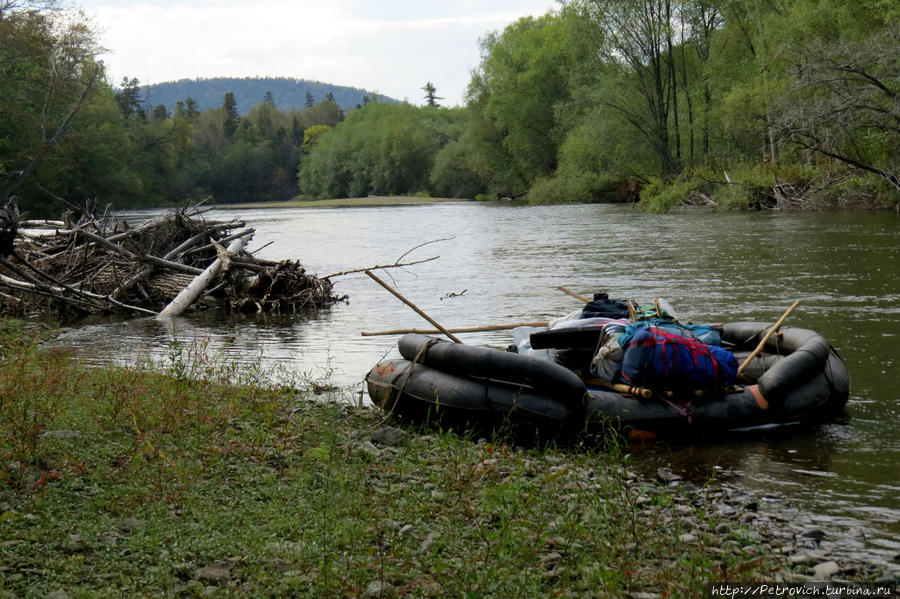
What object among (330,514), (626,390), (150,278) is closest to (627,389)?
(626,390)

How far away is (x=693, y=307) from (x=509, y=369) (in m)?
6.75

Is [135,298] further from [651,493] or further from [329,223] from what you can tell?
[329,223]

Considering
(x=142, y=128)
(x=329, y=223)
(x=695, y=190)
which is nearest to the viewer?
(x=695, y=190)

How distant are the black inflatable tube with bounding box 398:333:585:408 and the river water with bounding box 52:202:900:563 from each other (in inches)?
31.7

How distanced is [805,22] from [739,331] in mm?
25150

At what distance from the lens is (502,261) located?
21078mm

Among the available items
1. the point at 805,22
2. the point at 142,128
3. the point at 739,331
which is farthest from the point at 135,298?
the point at 142,128

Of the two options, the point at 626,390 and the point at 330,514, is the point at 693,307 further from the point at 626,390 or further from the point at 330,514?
the point at 330,514

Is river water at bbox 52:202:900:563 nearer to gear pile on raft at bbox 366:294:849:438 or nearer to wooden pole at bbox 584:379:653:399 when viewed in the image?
gear pile on raft at bbox 366:294:849:438

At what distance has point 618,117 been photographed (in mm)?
42938

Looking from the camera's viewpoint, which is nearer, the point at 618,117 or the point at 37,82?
the point at 37,82

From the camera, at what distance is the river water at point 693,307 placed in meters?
5.90

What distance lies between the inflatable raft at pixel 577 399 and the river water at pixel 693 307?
0.74 ft

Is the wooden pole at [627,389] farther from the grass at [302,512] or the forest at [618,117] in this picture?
the forest at [618,117]
